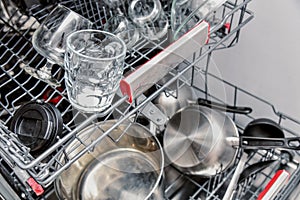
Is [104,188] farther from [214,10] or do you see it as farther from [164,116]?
[214,10]

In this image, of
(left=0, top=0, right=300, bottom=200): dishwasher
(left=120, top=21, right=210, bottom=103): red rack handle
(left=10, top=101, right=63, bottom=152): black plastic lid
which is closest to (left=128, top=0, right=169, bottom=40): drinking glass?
(left=0, top=0, right=300, bottom=200): dishwasher

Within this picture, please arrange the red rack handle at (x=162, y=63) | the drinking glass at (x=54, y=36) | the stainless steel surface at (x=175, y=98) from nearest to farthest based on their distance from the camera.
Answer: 1. the red rack handle at (x=162, y=63)
2. the drinking glass at (x=54, y=36)
3. the stainless steel surface at (x=175, y=98)

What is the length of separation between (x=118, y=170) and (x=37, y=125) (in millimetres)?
263

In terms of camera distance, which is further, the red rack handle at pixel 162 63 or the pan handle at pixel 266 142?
the pan handle at pixel 266 142

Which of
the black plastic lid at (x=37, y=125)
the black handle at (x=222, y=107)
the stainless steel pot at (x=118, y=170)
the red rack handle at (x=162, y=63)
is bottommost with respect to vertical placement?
the stainless steel pot at (x=118, y=170)

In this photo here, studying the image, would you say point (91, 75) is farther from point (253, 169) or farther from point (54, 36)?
point (253, 169)

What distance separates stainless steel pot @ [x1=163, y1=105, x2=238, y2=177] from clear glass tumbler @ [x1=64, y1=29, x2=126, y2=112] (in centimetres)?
27

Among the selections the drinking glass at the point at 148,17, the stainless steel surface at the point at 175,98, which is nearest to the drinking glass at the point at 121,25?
the drinking glass at the point at 148,17

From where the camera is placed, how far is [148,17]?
0.80 m

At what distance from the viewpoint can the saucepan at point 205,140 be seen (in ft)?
3.00

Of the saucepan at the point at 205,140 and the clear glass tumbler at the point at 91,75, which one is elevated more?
the clear glass tumbler at the point at 91,75

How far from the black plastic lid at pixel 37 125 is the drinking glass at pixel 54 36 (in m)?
0.08

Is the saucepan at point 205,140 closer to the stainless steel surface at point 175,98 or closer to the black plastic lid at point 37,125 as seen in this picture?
the stainless steel surface at point 175,98

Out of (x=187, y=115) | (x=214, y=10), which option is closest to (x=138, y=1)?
(x=214, y=10)
